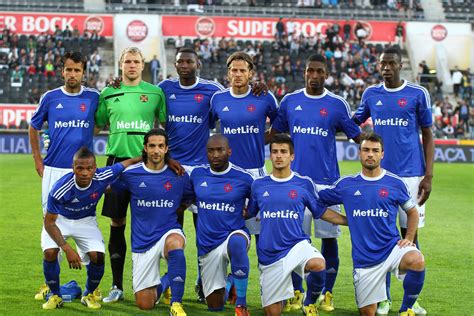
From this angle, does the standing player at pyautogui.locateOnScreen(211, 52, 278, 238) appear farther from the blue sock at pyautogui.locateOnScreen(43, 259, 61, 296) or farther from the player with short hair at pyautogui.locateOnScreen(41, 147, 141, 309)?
the blue sock at pyautogui.locateOnScreen(43, 259, 61, 296)

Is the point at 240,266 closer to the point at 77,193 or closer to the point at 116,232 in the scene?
the point at 116,232

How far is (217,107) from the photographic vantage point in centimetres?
872

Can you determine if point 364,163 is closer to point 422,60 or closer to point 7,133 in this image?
point 7,133

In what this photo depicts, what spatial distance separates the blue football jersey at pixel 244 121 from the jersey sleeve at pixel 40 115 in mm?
1629

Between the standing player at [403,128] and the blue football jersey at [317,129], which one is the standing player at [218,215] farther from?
the standing player at [403,128]

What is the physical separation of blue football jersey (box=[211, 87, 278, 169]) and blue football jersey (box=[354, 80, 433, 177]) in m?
1.06

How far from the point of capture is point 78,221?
27.1ft

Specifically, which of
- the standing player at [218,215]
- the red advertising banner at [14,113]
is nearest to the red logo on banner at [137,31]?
the red advertising banner at [14,113]

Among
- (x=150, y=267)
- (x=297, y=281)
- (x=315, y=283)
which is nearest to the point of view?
(x=315, y=283)

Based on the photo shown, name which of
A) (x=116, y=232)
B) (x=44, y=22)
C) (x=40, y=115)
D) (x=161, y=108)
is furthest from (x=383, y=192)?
(x=44, y=22)

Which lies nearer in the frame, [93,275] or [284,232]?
[284,232]

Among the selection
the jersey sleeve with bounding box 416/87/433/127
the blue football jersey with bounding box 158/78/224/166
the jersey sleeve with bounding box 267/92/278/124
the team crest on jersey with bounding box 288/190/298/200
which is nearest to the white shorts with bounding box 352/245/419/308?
the team crest on jersey with bounding box 288/190/298/200

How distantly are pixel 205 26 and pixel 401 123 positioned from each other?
30.5 m

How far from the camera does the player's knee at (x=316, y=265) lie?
7.68m
